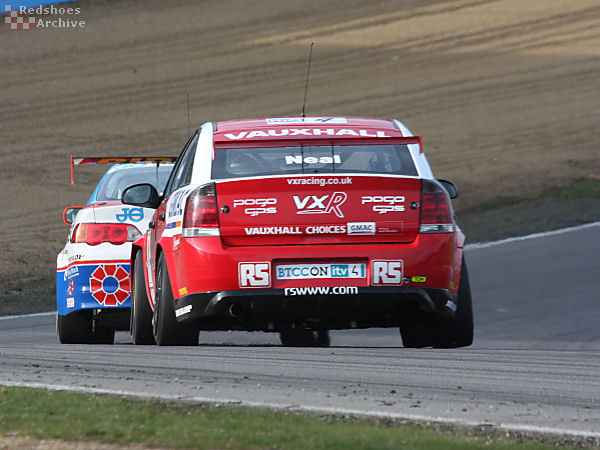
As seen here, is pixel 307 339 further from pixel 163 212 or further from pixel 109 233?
pixel 163 212

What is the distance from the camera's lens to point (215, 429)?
472 centimetres

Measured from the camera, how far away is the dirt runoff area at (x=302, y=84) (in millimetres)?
24359

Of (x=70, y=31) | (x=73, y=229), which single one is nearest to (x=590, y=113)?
(x=70, y=31)

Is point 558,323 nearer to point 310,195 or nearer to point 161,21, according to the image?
point 310,195

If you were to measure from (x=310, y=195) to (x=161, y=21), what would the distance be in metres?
31.7

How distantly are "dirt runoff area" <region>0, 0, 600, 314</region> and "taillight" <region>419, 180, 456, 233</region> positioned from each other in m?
11.8

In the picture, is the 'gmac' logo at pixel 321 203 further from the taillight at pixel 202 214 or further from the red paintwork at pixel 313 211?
the taillight at pixel 202 214

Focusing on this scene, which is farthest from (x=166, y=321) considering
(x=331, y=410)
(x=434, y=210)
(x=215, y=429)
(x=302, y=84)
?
(x=302, y=84)

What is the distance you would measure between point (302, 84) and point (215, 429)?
89.3 feet

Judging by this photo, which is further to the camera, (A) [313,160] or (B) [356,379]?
(A) [313,160]

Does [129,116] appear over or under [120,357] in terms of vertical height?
over

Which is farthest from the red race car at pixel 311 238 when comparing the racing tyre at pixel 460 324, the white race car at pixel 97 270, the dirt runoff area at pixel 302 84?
the dirt runoff area at pixel 302 84

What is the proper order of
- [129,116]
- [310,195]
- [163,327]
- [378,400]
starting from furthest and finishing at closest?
[129,116] < [163,327] < [310,195] < [378,400]

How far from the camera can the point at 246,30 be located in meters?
36.7
